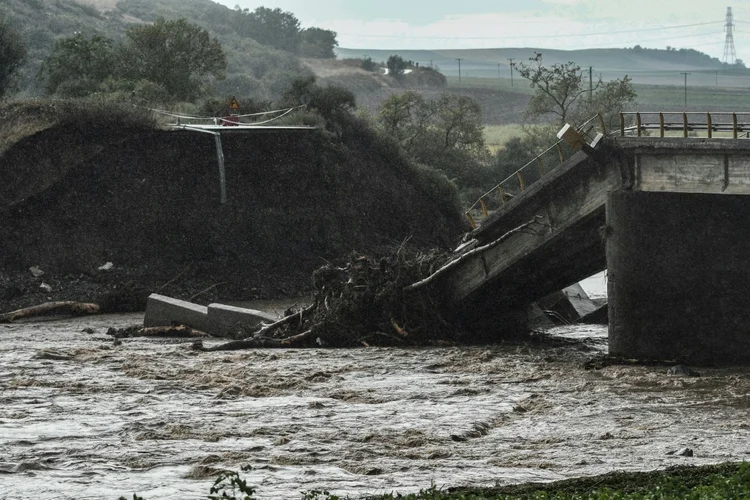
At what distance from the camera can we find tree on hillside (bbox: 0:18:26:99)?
238 feet

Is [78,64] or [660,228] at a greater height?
[78,64]

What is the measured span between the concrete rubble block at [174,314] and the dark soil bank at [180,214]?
6348 millimetres

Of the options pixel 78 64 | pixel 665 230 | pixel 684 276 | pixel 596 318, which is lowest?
pixel 596 318

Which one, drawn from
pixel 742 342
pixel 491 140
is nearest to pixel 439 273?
pixel 742 342

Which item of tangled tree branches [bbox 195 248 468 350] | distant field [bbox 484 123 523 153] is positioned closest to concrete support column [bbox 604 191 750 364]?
tangled tree branches [bbox 195 248 468 350]

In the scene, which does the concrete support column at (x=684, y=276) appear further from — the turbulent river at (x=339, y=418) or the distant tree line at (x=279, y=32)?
the distant tree line at (x=279, y=32)

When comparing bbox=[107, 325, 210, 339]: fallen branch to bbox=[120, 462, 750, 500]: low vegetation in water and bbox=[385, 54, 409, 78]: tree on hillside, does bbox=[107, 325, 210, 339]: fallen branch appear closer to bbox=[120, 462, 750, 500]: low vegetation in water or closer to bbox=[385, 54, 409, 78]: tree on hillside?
bbox=[120, 462, 750, 500]: low vegetation in water

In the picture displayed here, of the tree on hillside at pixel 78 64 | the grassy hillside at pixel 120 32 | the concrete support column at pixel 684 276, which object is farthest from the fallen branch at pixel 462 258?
the grassy hillside at pixel 120 32

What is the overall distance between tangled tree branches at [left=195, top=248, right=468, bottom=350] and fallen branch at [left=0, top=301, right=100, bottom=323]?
32.1 feet

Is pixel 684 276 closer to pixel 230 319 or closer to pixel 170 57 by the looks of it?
pixel 230 319

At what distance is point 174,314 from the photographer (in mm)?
35625

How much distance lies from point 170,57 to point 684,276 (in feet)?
183

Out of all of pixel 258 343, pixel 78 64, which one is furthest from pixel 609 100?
pixel 258 343

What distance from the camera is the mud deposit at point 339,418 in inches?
691
